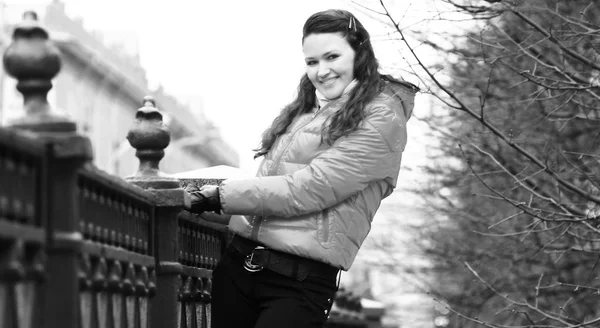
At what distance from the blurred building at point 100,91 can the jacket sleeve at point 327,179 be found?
36.2 m

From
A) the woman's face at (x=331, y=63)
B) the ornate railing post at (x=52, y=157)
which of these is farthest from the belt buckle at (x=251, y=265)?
the ornate railing post at (x=52, y=157)

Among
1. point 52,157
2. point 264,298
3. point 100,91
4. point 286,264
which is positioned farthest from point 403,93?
point 100,91

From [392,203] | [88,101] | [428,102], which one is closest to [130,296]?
[428,102]

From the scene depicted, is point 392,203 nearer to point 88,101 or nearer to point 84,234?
point 84,234

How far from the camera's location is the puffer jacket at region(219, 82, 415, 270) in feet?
18.2

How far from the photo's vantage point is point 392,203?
64.1 ft

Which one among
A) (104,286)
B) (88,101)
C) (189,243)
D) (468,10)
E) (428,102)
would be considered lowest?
(104,286)

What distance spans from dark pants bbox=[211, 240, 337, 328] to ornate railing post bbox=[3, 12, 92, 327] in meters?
1.47

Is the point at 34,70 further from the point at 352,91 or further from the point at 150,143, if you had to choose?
the point at 352,91

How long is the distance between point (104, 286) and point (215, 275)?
108 cm

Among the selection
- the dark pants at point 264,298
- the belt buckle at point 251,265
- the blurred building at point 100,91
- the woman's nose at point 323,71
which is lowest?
the dark pants at point 264,298

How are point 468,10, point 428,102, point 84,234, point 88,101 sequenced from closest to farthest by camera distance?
point 84,234
point 468,10
point 428,102
point 88,101

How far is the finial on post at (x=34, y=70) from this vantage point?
411cm

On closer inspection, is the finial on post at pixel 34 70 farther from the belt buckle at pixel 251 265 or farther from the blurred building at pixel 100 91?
the blurred building at pixel 100 91
